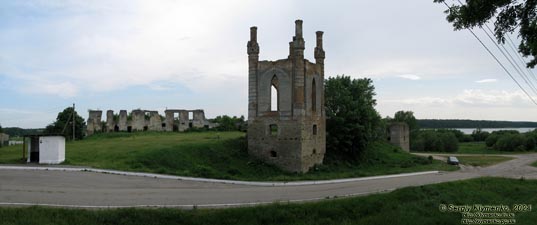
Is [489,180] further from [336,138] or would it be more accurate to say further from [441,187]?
[336,138]

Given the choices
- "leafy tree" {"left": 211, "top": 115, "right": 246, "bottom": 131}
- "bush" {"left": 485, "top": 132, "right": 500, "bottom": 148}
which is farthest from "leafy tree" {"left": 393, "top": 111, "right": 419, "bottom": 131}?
"leafy tree" {"left": 211, "top": 115, "right": 246, "bottom": 131}

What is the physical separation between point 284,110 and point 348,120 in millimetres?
7315

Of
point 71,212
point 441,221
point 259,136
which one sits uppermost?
point 259,136

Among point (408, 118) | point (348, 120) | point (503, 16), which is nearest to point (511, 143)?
point (408, 118)

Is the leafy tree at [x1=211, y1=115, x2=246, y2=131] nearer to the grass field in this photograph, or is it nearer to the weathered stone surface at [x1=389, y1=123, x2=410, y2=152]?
the weathered stone surface at [x1=389, y1=123, x2=410, y2=152]

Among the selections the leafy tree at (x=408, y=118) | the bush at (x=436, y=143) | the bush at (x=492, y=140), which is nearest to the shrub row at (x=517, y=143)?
the bush at (x=492, y=140)

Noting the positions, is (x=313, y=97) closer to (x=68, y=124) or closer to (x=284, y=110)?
(x=284, y=110)

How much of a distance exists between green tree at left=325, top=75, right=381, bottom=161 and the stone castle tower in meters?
3.73

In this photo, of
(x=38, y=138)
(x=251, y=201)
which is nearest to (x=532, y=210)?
(x=251, y=201)

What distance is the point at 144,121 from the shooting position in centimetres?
4369

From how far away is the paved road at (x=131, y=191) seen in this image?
13.6 m

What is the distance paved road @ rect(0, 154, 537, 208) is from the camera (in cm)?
1360

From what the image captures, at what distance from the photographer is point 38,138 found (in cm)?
2216

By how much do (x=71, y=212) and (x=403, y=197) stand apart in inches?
507
